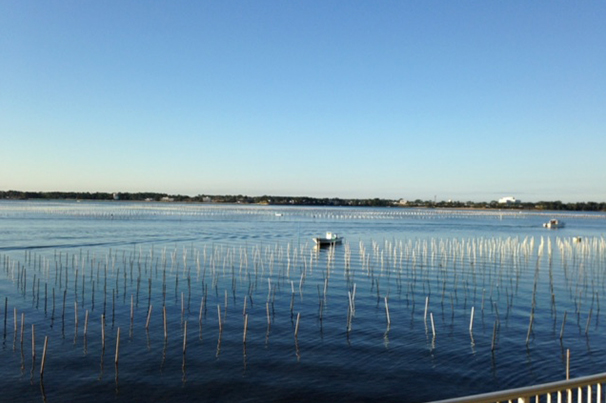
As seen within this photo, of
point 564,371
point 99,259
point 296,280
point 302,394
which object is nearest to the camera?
point 302,394

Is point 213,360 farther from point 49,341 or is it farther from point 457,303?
point 457,303

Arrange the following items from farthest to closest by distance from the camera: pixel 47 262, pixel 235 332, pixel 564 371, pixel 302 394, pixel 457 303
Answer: pixel 47 262 → pixel 457 303 → pixel 235 332 → pixel 564 371 → pixel 302 394

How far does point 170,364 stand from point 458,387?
927 centimetres

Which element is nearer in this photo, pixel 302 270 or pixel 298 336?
pixel 298 336

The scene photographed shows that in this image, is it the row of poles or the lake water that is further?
the row of poles

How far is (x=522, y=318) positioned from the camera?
23938 millimetres

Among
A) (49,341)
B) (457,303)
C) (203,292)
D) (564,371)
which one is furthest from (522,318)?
(49,341)

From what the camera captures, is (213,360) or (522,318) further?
(522,318)

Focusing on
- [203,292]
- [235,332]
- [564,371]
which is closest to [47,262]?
[203,292]

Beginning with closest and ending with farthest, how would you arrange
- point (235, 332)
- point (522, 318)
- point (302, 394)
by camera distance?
point (302, 394), point (235, 332), point (522, 318)

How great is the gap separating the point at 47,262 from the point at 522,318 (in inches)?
1401

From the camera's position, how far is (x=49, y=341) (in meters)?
19.0

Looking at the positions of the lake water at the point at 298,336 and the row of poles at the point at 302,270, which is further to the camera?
the row of poles at the point at 302,270

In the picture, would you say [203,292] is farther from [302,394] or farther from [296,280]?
[302,394]
